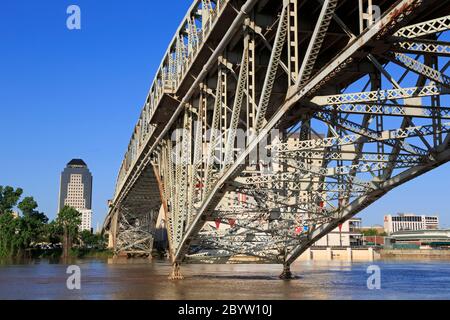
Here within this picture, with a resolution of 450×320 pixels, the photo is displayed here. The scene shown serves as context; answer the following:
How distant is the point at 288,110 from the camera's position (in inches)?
687

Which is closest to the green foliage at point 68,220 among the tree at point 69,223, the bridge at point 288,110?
the tree at point 69,223

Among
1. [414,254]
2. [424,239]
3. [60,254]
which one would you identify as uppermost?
[424,239]

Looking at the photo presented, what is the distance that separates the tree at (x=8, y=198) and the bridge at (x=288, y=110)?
71917 mm

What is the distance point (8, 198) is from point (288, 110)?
98.2 metres

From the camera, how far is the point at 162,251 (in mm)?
104625

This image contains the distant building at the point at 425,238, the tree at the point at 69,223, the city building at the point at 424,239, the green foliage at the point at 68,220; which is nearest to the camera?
the tree at the point at 69,223

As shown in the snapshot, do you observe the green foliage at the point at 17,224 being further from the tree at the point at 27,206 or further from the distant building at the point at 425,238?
the distant building at the point at 425,238

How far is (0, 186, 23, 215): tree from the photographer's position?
105 metres

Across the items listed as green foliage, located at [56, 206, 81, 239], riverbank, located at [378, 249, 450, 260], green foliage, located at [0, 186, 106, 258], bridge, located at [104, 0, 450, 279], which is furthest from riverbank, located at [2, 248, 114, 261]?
bridge, located at [104, 0, 450, 279]

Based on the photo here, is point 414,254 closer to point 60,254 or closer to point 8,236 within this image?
point 60,254

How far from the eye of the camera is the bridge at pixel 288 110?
1484cm

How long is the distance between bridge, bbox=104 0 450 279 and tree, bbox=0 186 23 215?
71917 millimetres

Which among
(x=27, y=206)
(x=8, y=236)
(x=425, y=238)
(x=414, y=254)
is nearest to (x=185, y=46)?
(x=8, y=236)
